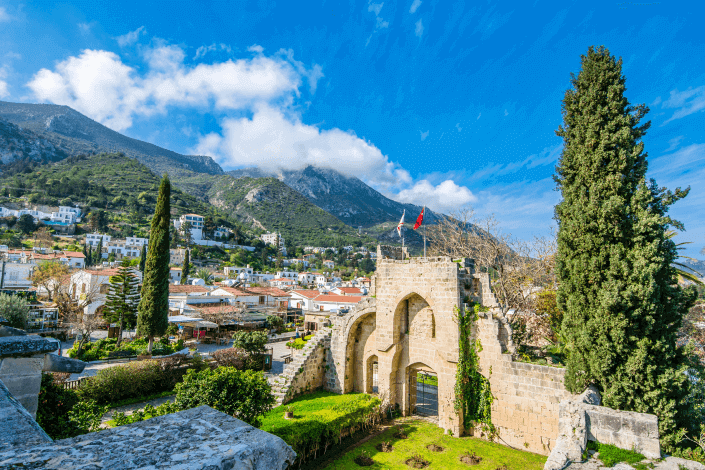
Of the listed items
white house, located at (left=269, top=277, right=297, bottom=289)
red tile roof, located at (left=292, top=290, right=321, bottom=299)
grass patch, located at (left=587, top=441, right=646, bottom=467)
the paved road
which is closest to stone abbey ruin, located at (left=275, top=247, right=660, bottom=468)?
grass patch, located at (left=587, top=441, right=646, bottom=467)

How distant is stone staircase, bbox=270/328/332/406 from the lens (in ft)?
47.0

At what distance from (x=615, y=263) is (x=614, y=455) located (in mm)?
4629

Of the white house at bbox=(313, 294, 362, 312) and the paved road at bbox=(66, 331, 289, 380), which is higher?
the white house at bbox=(313, 294, 362, 312)

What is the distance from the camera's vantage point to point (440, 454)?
37.3ft

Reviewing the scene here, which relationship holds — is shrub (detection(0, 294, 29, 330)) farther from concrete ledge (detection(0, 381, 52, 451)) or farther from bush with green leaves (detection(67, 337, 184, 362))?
concrete ledge (detection(0, 381, 52, 451))

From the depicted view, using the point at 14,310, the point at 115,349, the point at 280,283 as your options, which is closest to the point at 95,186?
the point at 280,283

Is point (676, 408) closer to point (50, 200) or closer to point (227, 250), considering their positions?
point (227, 250)

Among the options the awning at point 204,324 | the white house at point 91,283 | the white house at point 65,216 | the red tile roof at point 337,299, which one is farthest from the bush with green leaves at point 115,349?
the white house at point 65,216

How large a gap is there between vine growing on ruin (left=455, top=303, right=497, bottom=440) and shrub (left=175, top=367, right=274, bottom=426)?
7.08 meters

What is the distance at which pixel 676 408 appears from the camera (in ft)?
27.9

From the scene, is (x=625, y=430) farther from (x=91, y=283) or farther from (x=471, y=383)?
(x=91, y=283)

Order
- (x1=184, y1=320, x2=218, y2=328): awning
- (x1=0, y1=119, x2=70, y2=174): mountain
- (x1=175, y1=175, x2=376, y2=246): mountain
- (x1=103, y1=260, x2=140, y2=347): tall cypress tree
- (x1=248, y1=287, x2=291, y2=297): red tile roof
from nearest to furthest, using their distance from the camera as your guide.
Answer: (x1=103, y1=260, x2=140, y2=347): tall cypress tree → (x1=184, y1=320, x2=218, y2=328): awning → (x1=248, y1=287, x2=291, y2=297): red tile roof → (x1=0, y1=119, x2=70, y2=174): mountain → (x1=175, y1=175, x2=376, y2=246): mountain

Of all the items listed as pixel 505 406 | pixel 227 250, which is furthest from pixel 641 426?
pixel 227 250

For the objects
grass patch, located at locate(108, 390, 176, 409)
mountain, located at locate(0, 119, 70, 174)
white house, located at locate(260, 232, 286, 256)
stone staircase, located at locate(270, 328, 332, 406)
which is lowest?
grass patch, located at locate(108, 390, 176, 409)
